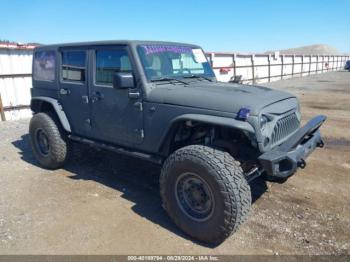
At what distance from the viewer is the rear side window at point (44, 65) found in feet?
17.7

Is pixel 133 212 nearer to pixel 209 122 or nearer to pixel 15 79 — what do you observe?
pixel 209 122

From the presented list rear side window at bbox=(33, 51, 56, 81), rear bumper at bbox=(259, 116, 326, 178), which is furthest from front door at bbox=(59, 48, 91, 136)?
rear bumper at bbox=(259, 116, 326, 178)

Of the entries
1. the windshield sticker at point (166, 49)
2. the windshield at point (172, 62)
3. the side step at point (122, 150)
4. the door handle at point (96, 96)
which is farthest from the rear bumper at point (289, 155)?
the door handle at point (96, 96)

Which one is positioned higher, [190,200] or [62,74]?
[62,74]

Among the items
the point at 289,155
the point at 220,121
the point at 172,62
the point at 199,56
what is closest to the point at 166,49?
the point at 172,62

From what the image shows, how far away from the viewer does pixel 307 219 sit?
3797mm

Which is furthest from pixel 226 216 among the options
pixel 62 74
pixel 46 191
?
pixel 62 74

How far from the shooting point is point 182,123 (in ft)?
12.0

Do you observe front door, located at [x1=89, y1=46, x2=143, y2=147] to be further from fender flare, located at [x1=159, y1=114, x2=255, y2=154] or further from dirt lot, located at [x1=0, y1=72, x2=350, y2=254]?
dirt lot, located at [x1=0, y1=72, x2=350, y2=254]

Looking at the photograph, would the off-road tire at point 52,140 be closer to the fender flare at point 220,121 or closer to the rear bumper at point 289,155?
the fender flare at point 220,121

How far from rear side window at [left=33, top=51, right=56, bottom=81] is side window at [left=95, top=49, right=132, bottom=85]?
1.26 metres

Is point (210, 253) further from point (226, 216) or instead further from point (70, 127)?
point (70, 127)

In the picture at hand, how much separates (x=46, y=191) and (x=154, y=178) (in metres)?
1.62

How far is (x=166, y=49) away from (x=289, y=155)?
217 centimetres
